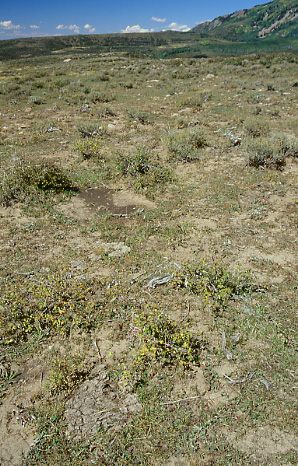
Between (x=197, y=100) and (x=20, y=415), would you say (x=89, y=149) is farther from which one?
(x=197, y=100)

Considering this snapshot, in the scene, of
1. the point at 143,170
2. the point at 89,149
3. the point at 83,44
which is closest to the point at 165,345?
the point at 143,170

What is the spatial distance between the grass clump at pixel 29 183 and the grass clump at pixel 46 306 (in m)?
3.40

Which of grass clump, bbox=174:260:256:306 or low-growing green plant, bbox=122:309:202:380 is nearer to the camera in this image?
low-growing green plant, bbox=122:309:202:380

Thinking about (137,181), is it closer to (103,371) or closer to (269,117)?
(103,371)

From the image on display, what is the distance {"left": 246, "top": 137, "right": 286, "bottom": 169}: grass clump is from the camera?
916 centimetres

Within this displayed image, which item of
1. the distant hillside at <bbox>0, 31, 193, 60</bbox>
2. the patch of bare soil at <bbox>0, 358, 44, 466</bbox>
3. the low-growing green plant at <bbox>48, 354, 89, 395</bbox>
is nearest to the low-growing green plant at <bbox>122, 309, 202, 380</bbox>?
the low-growing green plant at <bbox>48, 354, 89, 395</bbox>

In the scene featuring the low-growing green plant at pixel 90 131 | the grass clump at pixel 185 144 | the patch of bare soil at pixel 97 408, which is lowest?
the patch of bare soil at pixel 97 408

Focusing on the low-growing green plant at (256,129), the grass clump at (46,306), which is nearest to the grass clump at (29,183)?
the grass clump at (46,306)

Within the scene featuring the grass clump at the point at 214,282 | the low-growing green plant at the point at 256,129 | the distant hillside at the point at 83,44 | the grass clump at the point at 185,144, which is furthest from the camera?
the distant hillside at the point at 83,44

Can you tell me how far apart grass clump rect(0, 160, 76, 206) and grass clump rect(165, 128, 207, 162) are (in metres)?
4.09

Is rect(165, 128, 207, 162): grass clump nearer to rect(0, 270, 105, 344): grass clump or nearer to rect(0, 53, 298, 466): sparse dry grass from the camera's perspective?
rect(0, 53, 298, 466): sparse dry grass

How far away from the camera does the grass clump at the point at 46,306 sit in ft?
14.0

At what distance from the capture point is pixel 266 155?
30.2 feet

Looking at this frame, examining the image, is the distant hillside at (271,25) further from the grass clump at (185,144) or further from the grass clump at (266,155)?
the grass clump at (266,155)
